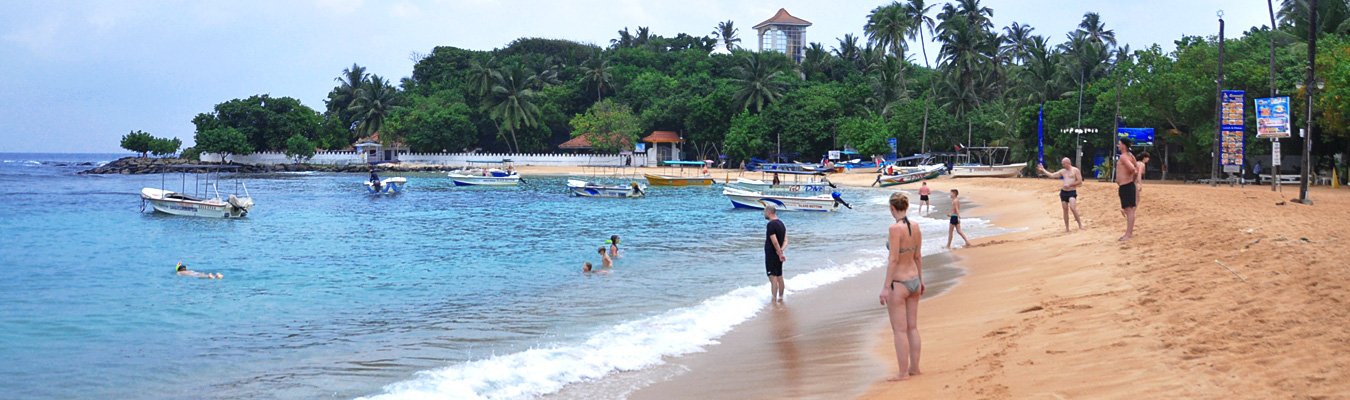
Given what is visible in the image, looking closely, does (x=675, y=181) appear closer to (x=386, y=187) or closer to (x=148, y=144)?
(x=386, y=187)

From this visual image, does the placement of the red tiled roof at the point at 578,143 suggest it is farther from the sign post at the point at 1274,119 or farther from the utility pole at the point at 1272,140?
the sign post at the point at 1274,119

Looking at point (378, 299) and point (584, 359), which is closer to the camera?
point (584, 359)

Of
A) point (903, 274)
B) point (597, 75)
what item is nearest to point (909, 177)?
point (597, 75)

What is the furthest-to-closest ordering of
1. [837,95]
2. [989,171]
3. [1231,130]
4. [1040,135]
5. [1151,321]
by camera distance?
1. [837,95]
2. [989,171]
3. [1040,135]
4. [1231,130]
5. [1151,321]

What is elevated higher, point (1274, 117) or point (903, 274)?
point (1274, 117)

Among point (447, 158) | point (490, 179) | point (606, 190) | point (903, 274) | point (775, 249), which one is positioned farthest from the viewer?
point (447, 158)

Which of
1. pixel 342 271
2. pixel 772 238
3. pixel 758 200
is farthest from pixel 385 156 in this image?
pixel 772 238

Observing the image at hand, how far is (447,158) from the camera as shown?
100500 millimetres

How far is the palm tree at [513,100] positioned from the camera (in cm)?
9400

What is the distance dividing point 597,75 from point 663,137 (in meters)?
12.1

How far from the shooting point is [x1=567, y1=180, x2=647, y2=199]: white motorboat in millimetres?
51875

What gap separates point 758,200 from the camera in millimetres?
40688

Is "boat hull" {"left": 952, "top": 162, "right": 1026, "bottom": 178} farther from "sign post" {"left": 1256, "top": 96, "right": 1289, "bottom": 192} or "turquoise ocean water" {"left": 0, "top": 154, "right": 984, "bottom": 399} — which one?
"sign post" {"left": 1256, "top": 96, "right": 1289, "bottom": 192}

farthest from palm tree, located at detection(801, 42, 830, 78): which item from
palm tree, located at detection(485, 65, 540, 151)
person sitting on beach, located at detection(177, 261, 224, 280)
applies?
person sitting on beach, located at detection(177, 261, 224, 280)
